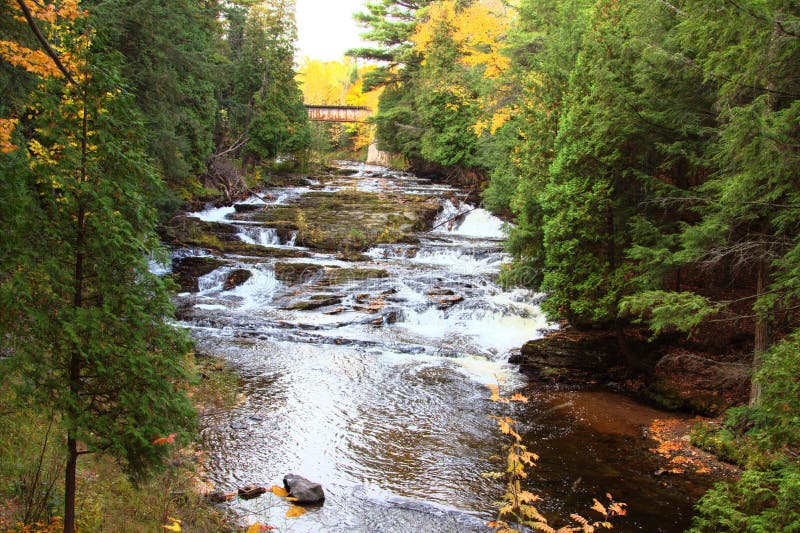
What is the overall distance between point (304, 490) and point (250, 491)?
0.63 m

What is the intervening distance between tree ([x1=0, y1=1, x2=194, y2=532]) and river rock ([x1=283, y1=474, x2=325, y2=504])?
2.74 m

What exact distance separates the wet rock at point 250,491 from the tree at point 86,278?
2578mm

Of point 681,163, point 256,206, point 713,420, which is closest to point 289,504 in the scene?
point 713,420

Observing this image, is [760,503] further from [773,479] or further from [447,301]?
[447,301]

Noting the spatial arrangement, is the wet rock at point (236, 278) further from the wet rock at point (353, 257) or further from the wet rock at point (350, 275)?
the wet rock at point (353, 257)

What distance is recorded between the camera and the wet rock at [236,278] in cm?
1670

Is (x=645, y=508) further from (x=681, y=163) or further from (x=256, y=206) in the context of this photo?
(x=256, y=206)

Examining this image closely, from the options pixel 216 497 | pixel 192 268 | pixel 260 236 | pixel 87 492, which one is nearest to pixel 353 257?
pixel 260 236

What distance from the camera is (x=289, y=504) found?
6523 millimetres

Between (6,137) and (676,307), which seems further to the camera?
(676,307)

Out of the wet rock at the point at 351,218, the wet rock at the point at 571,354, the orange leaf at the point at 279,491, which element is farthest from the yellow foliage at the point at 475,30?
the orange leaf at the point at 279,491

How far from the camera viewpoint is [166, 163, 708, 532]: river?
685cm

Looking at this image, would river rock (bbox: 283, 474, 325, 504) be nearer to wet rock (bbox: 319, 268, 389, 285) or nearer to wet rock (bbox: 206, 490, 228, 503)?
wet rock (bbox: 206, 490, 228, 503)

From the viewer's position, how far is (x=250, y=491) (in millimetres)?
6570
